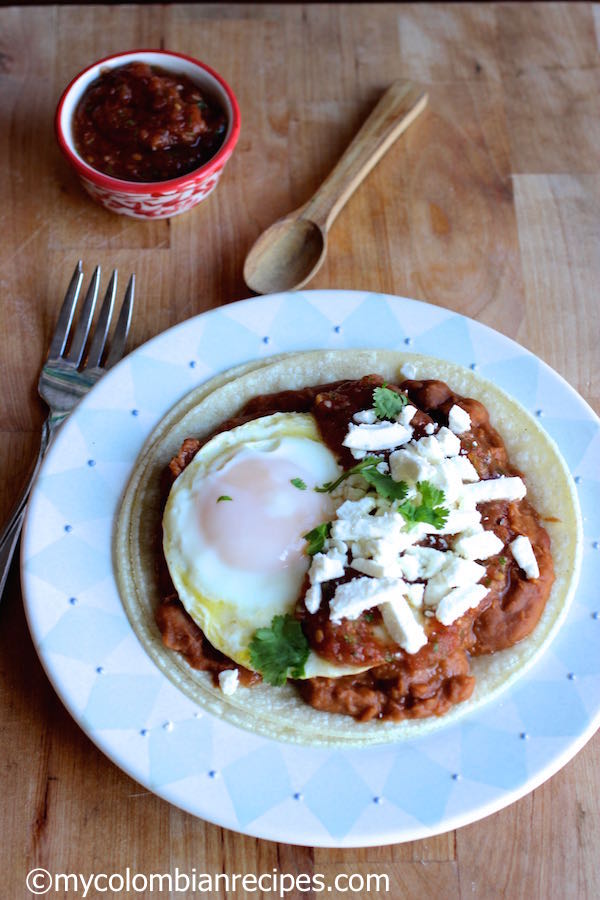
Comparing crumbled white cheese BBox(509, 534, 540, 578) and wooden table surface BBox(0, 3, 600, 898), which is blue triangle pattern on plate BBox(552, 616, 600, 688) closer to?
crumbled white cheese BBox(509, 534, 540, 578)

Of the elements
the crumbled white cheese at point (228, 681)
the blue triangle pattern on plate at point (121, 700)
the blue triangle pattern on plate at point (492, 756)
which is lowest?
the blue triangle pattern on plate at point (492, 756)

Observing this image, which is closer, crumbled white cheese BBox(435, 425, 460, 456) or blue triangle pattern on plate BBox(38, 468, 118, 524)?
crumbled white cheese BBox(435, 425, 460, 456)

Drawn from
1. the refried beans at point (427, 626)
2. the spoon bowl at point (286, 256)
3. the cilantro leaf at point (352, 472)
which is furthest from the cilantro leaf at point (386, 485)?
the spoon bowl at point (286, 256)

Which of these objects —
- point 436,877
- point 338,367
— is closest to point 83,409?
point 338,367

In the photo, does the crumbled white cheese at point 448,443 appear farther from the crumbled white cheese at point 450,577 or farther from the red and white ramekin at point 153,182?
the red and white ramekin at point 153,182

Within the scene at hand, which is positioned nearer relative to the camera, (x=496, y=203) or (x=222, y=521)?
(x=222, y=521)

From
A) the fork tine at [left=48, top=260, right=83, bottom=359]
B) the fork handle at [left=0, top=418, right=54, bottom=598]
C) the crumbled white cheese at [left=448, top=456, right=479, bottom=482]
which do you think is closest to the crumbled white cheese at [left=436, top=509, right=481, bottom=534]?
the crumbled white cheese at [left=448, top=456, right=479, bottom=482]

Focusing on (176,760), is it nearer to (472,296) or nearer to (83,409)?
(83,409)
